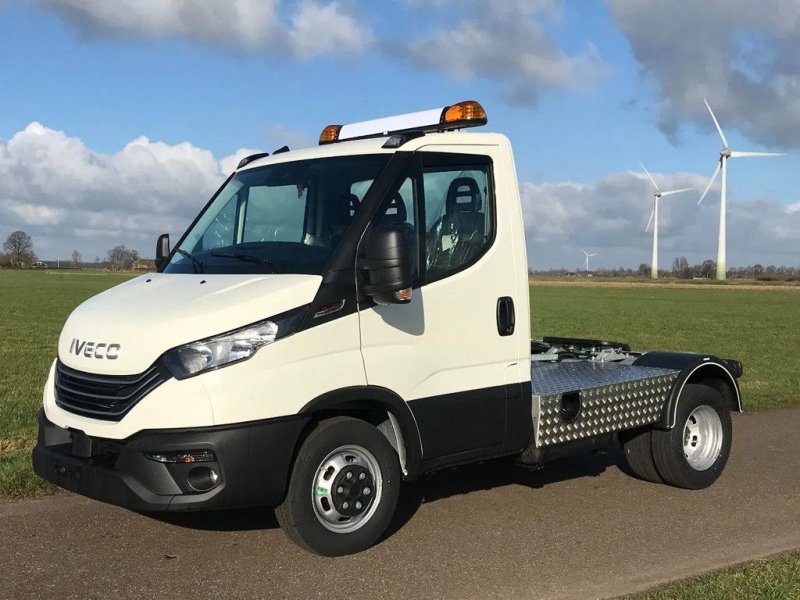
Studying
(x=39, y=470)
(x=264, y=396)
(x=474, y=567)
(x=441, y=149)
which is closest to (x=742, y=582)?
(x=474, y=567)

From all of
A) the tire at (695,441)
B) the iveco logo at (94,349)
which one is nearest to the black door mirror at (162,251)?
the iveco logo at (94,349)

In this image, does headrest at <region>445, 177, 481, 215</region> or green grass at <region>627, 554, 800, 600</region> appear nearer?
green grass at <region>627, 554, 800, 600</region>

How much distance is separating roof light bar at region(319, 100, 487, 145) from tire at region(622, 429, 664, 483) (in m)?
3.06

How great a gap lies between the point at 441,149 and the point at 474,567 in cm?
267

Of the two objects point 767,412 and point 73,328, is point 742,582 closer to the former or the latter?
point 73,328

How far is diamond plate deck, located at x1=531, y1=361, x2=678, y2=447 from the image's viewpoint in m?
6.22

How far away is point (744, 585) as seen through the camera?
483cm

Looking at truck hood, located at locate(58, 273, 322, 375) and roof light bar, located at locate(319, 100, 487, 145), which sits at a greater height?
roof light bar, located at locate(319, 100, 487, 145)

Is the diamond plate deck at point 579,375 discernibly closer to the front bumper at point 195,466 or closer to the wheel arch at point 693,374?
the wheel arch at point 693,374

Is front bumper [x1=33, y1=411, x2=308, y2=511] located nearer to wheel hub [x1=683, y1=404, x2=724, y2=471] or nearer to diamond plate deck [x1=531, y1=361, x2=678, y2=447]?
diamond plate deck [x1=531, y1=361, x2=678, y2=447]

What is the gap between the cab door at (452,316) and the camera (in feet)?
17.8

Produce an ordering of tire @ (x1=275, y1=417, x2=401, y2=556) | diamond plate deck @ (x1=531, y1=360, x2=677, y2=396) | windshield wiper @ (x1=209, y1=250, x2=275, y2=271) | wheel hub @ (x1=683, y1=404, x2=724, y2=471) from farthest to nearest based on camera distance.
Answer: wheel hub @ (x1=683, y1=404, x2=724, y2=471), diamond plate deck @ (x1=531, y1=360, x2=677, y2=396), windshield wiper @ (x1=209, y1=250, x2=275, y2=271), tire @ (x1=275, y1=417, x2=401, y2=556)

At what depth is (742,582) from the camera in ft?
16.0

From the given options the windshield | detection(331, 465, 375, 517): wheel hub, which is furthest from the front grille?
detection(331, 465, 375, 517): wheel hub
